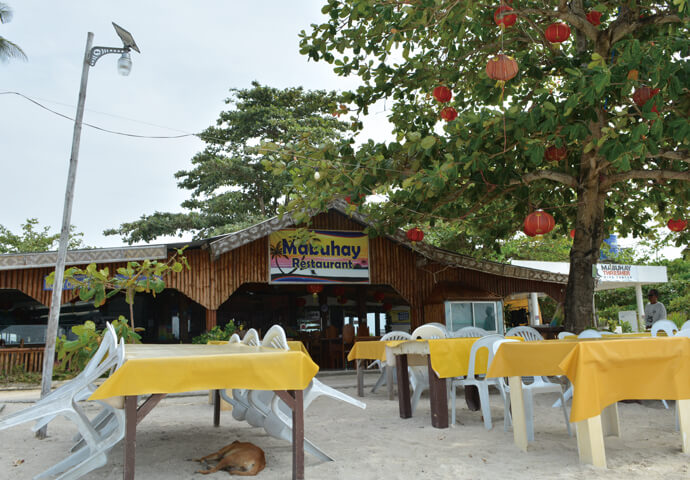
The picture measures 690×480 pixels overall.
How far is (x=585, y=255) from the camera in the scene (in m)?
7.65

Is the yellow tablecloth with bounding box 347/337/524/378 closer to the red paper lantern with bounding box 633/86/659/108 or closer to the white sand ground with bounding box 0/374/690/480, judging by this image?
the white sand ground with bounding box 0/374/690/480

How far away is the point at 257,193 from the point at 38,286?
15375 millimetres

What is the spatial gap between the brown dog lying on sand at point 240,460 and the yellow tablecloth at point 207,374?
744 mm

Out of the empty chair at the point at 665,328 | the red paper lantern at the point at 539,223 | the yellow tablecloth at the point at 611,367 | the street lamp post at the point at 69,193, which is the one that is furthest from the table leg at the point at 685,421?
the street lamp post at the point at 69,193

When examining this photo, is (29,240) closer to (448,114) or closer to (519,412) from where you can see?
(448,114)

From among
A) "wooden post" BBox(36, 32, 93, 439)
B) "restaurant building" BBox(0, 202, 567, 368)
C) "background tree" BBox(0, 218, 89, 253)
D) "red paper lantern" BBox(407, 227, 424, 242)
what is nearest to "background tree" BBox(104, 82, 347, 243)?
"background tree" BBox(0, 218, 89, 253)

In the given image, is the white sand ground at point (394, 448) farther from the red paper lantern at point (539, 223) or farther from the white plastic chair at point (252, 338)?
the red paper lantern at point (539, 223)

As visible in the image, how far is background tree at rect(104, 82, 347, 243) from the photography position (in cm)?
2394

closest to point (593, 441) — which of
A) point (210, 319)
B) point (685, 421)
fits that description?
point (685, 421)

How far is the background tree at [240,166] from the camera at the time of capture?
A: 2394 centimetres

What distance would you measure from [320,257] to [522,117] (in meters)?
6.59

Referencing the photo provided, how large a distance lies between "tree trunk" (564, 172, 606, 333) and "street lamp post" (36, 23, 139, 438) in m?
6.21

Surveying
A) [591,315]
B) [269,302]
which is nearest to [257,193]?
[269,302]

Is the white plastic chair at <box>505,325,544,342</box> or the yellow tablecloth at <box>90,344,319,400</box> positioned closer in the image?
the yellow tablecloth at <box>90,344,319,400</box>
